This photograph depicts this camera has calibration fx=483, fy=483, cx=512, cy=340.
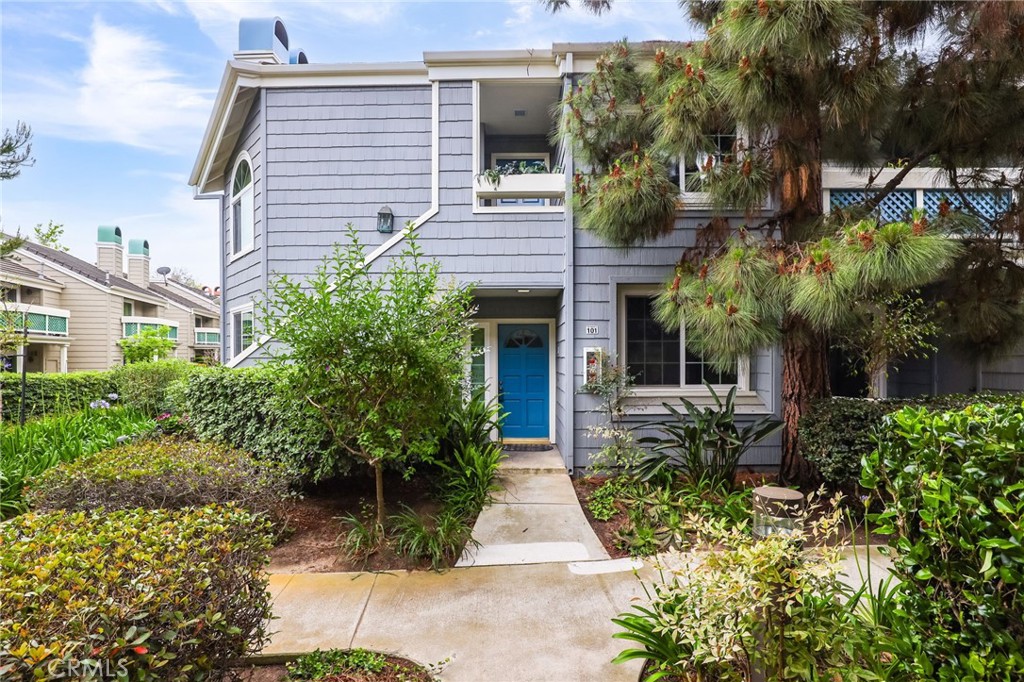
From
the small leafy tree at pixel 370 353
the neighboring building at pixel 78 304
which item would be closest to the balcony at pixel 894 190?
the small leafy tree at pixel 370 353

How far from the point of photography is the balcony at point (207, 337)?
1006 inches

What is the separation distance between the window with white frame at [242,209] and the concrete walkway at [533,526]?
19.2 ft

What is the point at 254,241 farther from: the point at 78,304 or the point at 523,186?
the point at 78,304

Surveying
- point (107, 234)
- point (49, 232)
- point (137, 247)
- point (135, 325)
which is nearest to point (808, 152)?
point (49, 232)

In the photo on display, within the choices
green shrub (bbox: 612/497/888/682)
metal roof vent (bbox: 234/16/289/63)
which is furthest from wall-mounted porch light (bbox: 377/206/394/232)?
green shrub (bbox: 612/497/888/682)

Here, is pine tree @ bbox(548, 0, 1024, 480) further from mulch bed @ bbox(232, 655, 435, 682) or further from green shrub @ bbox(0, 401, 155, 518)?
green shrub @ bbox(0, 401, 155, 518)

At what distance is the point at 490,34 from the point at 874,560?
7299mm

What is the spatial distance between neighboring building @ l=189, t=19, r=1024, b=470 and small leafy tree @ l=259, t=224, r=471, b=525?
2.03 meters

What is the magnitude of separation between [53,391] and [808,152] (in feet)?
44.7

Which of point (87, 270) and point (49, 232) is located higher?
point (87, 270)

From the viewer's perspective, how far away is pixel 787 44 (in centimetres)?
368

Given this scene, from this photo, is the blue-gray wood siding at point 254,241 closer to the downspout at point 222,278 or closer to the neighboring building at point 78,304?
the downspout at point 222,278

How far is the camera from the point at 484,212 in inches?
270

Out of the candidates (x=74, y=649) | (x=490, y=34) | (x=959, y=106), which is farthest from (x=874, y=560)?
(x=490, y=34)
